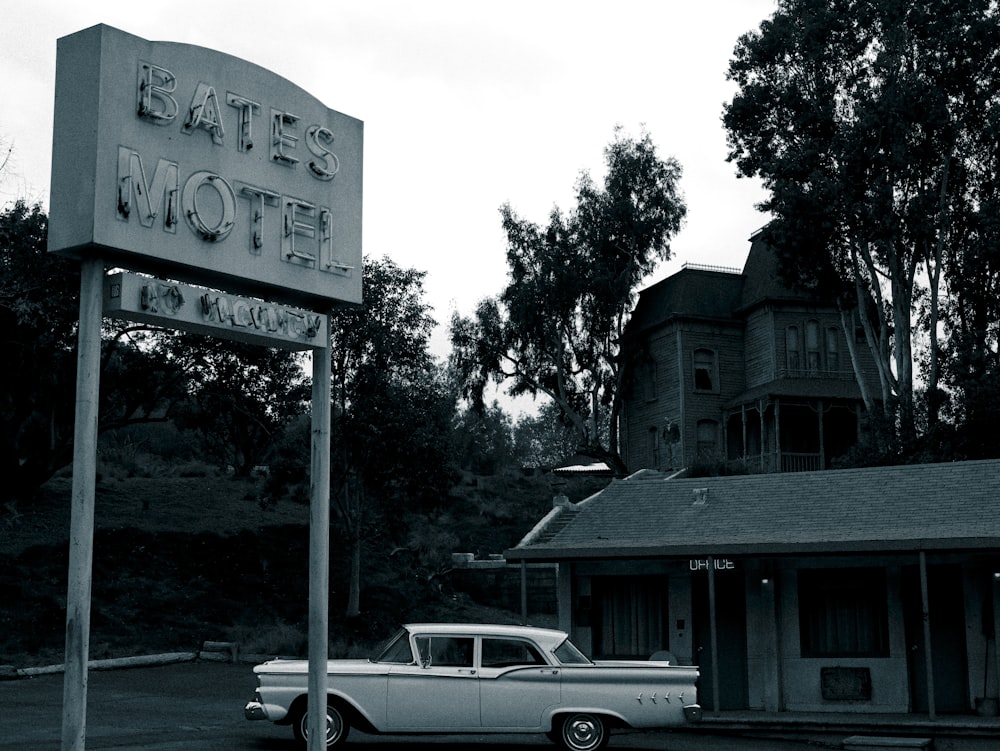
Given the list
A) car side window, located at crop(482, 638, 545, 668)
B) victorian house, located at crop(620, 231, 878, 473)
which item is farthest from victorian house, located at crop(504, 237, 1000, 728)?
victorian house, located at crop(620, 231, 878, 473)

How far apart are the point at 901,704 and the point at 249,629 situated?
58.7 ft

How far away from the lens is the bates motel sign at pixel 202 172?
8688 mm

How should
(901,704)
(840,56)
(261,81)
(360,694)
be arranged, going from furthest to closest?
(840,56)
(901,704)
(360,694)
(261,81)

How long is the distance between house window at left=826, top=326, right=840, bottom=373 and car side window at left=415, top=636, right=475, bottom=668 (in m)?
32.3

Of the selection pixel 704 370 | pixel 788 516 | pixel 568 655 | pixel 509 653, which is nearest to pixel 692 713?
pixel 568 655

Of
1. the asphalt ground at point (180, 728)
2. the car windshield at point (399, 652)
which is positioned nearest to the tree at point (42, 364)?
the asphalt ground at point (180, 728)

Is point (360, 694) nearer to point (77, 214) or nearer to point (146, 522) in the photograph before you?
point (77, 214)

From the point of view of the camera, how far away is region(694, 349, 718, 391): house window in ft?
151

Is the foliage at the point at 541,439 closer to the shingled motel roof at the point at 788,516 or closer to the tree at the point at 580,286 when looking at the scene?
the tree at the point at 580,286

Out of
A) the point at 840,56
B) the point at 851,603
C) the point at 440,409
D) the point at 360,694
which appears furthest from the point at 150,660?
the point at 840,56

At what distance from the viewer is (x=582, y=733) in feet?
48.8

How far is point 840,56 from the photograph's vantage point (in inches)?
1451

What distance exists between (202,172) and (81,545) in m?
3.13

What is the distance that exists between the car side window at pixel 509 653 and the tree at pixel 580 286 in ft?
107
